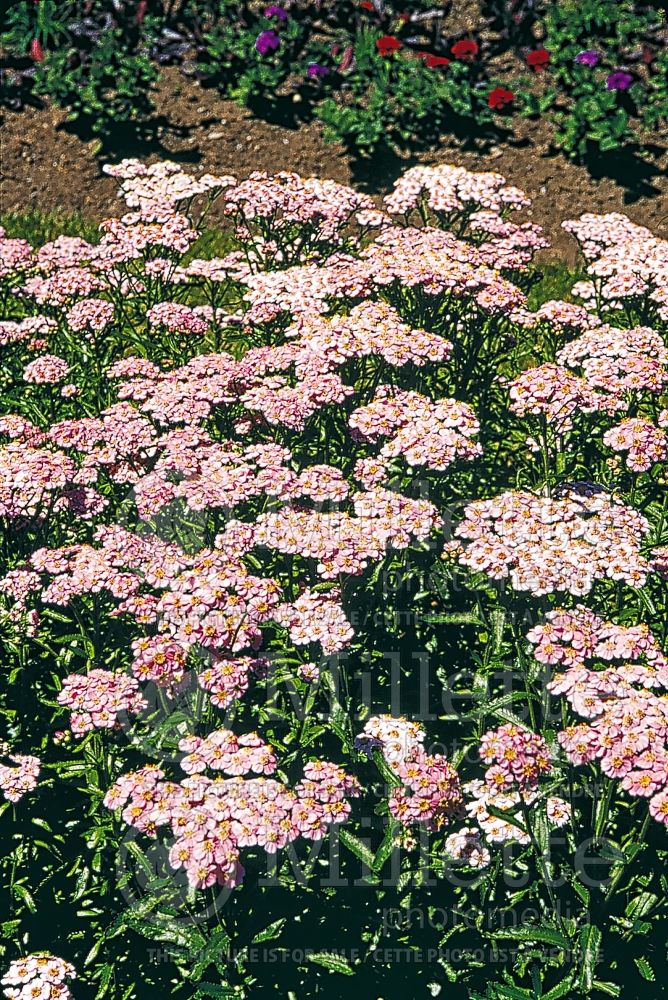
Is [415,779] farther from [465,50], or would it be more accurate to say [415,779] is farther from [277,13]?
[277,13]

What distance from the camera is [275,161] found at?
35.2 ft

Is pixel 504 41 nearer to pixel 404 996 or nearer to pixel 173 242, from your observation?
pixel 173 242

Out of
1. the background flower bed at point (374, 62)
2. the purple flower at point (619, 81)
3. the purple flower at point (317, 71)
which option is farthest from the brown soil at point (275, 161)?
the purple flower at point (619, 81)

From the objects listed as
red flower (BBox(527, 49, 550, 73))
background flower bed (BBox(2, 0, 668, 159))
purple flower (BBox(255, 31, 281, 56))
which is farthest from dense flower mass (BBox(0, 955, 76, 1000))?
red flower (BBox(527, 49, 550, 73))

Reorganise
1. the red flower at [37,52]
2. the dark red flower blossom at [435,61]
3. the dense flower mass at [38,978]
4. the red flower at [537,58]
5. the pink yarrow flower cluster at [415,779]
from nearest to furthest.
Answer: the dense flower mass at [38,978]
the pink yarrow flower cluster at [415,779]
the dark red flower blossom at [435,61]
the red flower at [537,58]
the red flower at [37,52]

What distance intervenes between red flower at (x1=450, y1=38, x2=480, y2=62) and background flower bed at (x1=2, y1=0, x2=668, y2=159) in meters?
0.01

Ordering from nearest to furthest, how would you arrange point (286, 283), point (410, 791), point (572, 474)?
1. point (410, 791)
2. point (286, 283)
3. point (572, 474)

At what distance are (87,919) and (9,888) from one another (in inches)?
14.3

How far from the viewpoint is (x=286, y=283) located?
18.4 feet

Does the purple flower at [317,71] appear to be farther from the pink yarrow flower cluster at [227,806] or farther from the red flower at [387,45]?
the pink yarrow flower cluster at [227,806]

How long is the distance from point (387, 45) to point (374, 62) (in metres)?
0.22

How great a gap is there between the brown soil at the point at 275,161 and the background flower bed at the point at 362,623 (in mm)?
4475

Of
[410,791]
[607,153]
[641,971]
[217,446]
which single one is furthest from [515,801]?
[607,153]

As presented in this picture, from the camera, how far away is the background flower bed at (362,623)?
422cm
